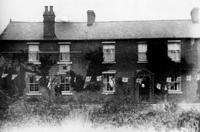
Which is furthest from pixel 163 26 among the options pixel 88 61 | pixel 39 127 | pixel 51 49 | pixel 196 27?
pixel 39 127

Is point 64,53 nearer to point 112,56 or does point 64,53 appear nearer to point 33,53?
point 33,53

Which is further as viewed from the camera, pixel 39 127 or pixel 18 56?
pixel 18 56

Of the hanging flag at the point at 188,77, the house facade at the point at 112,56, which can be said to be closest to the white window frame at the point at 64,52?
the house facade at the point at 112,56

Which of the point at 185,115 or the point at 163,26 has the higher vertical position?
the point at 163,26

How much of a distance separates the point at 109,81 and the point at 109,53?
170 centimetres

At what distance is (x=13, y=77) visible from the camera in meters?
16.2

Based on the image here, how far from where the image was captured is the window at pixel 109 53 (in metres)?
20.4

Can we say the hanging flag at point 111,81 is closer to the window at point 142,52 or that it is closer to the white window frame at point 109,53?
the white window frame at point 109,53

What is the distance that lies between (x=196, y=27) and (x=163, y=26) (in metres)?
1.77

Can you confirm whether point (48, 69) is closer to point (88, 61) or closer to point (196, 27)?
point (88, 61)

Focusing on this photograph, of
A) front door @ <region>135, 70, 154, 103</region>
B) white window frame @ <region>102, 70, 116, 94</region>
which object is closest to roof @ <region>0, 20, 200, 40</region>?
white window frame @ <region>102, 70, 116, 94</region>

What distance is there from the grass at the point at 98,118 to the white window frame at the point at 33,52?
280 inches

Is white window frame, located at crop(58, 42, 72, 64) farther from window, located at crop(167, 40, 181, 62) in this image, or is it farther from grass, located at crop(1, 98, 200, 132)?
grass, located at crop(1, 98, 200, 132)

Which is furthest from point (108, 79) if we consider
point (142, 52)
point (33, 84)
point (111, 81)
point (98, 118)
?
point (98, 118)
